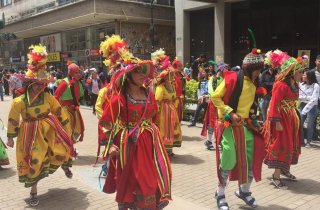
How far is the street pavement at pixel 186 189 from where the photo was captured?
4.98 m

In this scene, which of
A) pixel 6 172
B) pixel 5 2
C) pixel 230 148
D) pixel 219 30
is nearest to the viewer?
pixel 230 148

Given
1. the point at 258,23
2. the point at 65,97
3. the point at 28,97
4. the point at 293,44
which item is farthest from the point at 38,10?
the point at 28,97

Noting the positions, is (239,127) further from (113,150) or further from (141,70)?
(113,150)

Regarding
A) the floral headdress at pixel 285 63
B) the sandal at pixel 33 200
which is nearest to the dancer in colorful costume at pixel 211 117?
the floral headdress at pixel 285 63

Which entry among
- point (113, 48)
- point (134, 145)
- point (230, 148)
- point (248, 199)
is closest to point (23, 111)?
point (113, 48)

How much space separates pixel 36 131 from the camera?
5.12 meters

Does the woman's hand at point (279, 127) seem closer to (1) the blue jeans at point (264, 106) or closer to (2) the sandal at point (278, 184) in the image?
(2) the sandal at point (278, 184)

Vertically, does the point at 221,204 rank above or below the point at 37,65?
below

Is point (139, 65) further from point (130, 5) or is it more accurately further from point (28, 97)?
point (130, 5)

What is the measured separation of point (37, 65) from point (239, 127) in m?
2.90

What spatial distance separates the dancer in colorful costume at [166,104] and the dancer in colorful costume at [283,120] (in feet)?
7.17

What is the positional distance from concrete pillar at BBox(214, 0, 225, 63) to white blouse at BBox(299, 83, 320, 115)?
38.4ft

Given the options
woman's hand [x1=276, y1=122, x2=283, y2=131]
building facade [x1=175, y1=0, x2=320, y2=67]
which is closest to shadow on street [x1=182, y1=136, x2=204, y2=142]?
woman's hand [x1=276, y1=122, x2=283, y2=131]

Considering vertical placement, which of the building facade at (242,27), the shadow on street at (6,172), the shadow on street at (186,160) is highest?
the building facade at (242,27)
